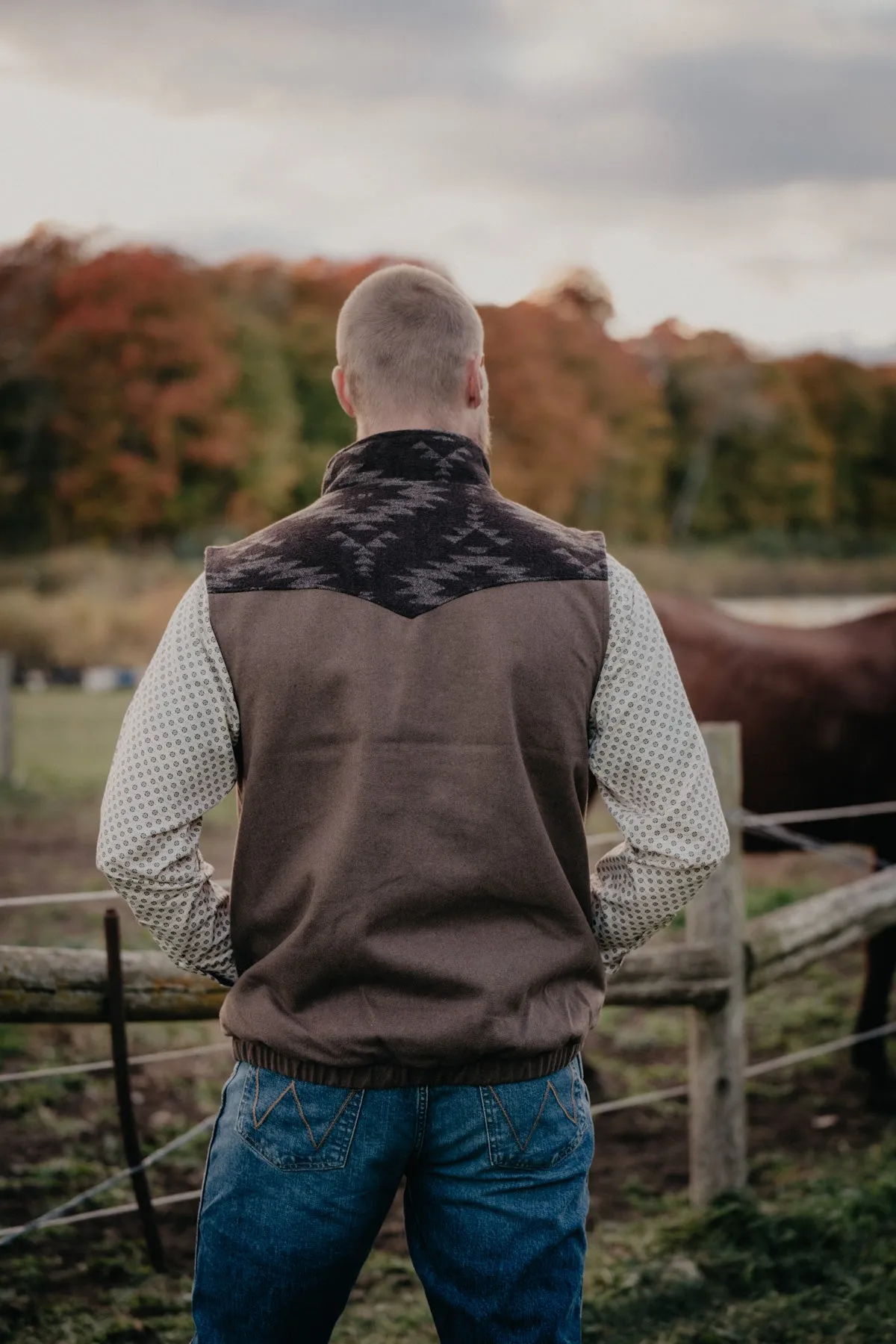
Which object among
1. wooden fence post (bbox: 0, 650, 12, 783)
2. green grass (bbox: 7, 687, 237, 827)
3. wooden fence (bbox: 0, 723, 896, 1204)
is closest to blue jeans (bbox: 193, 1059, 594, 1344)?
wooden fence (bbox: 0, 723, 896, 1204)

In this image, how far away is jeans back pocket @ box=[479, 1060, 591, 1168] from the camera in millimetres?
1490

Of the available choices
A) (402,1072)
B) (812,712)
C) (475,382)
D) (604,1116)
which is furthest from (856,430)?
(402,1072)

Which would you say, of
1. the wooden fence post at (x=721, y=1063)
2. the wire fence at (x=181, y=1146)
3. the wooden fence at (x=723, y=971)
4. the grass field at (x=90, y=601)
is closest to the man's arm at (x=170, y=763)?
the wire fence at (x=181, y=1146)

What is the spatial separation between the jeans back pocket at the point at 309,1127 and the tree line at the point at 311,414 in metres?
27.6

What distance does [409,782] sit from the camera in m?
1.44

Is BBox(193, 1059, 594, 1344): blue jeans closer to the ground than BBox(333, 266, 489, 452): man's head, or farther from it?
closer to the ground

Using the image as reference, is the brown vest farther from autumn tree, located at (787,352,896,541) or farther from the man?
autumn tree, located at (787,352,896,541)

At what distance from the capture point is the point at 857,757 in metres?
5.13

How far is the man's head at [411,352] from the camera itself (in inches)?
62.4

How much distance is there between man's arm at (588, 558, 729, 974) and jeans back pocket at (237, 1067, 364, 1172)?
493 millimetres

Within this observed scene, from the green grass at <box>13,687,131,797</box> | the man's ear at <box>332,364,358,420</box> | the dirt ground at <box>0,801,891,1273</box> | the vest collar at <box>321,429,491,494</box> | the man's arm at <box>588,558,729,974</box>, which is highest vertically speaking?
the man's ear at <box>332,364,358,420</box>

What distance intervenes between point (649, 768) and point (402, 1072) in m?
0.50

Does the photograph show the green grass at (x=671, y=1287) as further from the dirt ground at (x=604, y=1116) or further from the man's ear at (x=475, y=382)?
the man's ear at (x=475, y=382)

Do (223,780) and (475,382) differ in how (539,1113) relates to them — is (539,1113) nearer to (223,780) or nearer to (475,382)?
(223,780)
